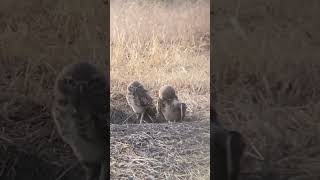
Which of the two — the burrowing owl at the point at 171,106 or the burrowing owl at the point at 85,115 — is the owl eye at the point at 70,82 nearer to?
the burrowing owl at the point at 85,115

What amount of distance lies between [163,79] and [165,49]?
0.78 ft

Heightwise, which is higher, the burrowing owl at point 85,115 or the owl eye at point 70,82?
the owl eye at point 70,82

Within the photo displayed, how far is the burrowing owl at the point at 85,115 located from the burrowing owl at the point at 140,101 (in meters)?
0.21

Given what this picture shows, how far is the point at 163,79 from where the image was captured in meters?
4.61

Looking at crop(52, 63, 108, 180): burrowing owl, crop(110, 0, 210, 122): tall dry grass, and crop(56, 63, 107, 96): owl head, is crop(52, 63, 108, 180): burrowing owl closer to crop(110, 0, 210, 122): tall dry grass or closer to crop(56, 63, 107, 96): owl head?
crop(56, 63, 107, 96): owl head

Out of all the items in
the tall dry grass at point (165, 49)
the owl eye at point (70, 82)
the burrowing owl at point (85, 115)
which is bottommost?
the burrowing owl at point (85, 115)

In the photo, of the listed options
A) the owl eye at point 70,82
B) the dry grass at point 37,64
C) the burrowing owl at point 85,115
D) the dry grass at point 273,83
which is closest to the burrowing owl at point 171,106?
the dry grass at point 273,83

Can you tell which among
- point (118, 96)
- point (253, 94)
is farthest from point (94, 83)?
point (253, 94)

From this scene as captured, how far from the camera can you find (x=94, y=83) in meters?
4.52

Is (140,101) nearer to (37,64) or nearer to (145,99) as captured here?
(145,99)

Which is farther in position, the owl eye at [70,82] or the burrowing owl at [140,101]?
the burrowing owl at [140,101]

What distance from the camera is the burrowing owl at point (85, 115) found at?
4496 millimetres

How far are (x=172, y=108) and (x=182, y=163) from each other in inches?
17.3

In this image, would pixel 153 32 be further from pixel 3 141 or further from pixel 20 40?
pixel 3 141
